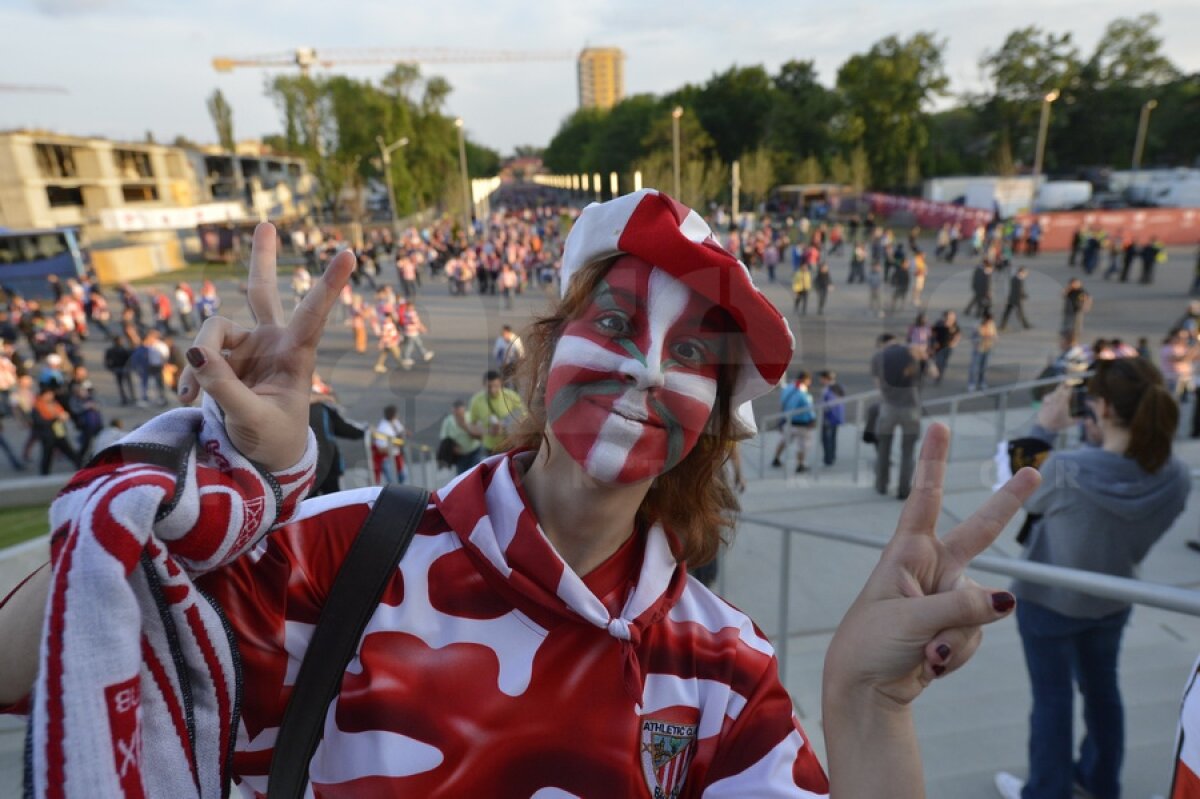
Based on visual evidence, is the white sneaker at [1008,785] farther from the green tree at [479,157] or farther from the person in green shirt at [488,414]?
the green tree at [479,157]

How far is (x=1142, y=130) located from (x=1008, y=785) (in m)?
67.5

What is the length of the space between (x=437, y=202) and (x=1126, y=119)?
5442cm

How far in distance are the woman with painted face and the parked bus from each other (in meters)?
30.3

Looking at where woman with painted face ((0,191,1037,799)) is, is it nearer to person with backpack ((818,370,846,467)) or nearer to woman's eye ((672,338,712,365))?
woman's eye ((672,338,712,365))

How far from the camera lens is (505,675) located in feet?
4.25

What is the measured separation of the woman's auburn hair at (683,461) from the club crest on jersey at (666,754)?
0.35 m

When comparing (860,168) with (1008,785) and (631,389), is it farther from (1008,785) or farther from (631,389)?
(631,389)

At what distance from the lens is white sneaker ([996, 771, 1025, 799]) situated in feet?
9.72

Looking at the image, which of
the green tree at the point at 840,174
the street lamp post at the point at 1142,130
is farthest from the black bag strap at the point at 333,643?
the street lamp post at the point at 1142,130

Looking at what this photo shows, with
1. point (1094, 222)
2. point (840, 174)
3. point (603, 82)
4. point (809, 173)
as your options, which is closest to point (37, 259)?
point (809, 173)

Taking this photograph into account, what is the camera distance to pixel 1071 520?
2.74 meters

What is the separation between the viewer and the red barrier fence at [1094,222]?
72.3ft

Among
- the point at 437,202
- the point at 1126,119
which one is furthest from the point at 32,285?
the point at 1126,119

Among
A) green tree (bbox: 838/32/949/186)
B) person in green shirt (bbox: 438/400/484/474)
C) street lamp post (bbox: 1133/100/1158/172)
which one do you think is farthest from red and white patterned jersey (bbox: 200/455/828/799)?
street lamp post (bbox: 1133/100/1158/172)
